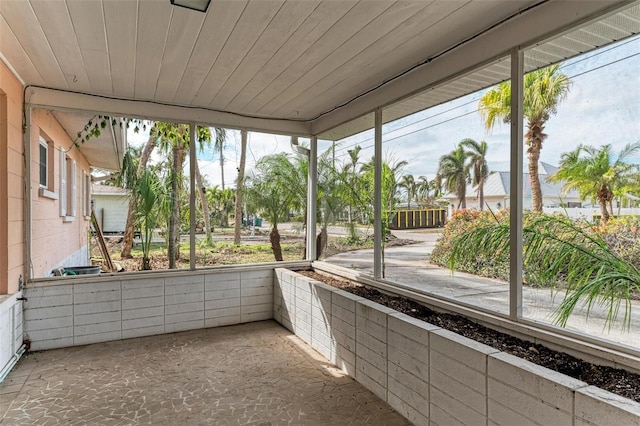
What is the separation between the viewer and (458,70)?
248 cm

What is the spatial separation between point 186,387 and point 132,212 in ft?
7.50

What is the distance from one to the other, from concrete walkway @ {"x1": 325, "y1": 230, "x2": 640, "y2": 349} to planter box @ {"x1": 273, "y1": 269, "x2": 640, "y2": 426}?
50cm

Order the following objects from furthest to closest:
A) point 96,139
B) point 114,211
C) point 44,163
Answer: point 96,139 → point 114,211 → point 44,163

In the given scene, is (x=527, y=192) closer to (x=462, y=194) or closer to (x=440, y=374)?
(x=462, y=194)

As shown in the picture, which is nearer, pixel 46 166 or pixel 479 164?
pixel 479 164

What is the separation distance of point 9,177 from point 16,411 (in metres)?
1.73

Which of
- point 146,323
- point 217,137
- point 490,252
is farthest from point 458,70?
point 146,323

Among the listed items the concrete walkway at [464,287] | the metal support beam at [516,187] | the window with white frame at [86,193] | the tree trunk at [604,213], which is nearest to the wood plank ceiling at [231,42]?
the metal support beam at [516,187]

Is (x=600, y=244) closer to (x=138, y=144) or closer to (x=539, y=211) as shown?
(x=539, y=211)

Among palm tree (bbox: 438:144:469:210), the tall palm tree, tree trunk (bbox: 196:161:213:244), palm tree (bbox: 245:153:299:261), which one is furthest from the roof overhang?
palm tree (bbox: 438:144:469:210)

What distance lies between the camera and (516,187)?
6.90 feet

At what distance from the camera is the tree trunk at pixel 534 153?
2184mm

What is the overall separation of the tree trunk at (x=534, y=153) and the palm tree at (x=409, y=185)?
114 centimetres

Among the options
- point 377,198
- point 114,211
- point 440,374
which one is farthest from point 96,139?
point 440,374
